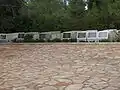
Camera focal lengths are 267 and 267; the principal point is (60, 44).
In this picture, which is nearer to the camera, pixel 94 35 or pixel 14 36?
pixel 94 35

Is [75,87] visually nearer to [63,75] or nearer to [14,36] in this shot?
[63,75]

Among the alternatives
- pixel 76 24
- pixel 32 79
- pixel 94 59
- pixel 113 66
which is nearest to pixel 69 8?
pixel 76 24

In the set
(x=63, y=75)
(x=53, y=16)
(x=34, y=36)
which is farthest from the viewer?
(x=53, y=16)

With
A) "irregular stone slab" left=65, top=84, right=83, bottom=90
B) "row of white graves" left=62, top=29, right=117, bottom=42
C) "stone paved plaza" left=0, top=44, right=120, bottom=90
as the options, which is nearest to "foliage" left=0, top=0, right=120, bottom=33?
"row of white graves" left=62, top=29, right=117, bottom=42

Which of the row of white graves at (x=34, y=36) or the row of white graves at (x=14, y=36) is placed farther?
the row of white graves at (x=14, y=36)

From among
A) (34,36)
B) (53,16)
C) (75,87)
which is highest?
(53,16)

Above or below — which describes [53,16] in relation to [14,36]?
above

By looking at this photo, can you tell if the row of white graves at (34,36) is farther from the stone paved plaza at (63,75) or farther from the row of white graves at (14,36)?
the stone paved plaza at (63,75)

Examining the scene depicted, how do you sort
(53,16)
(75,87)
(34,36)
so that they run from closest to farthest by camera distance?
(75,87) < (34,36) < (53,16)

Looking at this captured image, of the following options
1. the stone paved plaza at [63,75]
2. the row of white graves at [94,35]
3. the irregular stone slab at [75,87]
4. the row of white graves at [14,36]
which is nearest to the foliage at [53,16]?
the row of white graves at [14,36]

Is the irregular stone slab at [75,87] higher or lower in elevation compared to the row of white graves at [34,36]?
lower

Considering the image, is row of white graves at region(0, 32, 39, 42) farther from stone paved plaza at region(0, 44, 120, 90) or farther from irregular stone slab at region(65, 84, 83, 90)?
irregular stone slab at region(65, 84, 83, 90)

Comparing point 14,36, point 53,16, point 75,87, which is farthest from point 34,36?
point 75,87

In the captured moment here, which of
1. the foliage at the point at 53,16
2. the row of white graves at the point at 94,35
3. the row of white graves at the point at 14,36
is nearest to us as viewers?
the row of white graves at the point at 94,35
